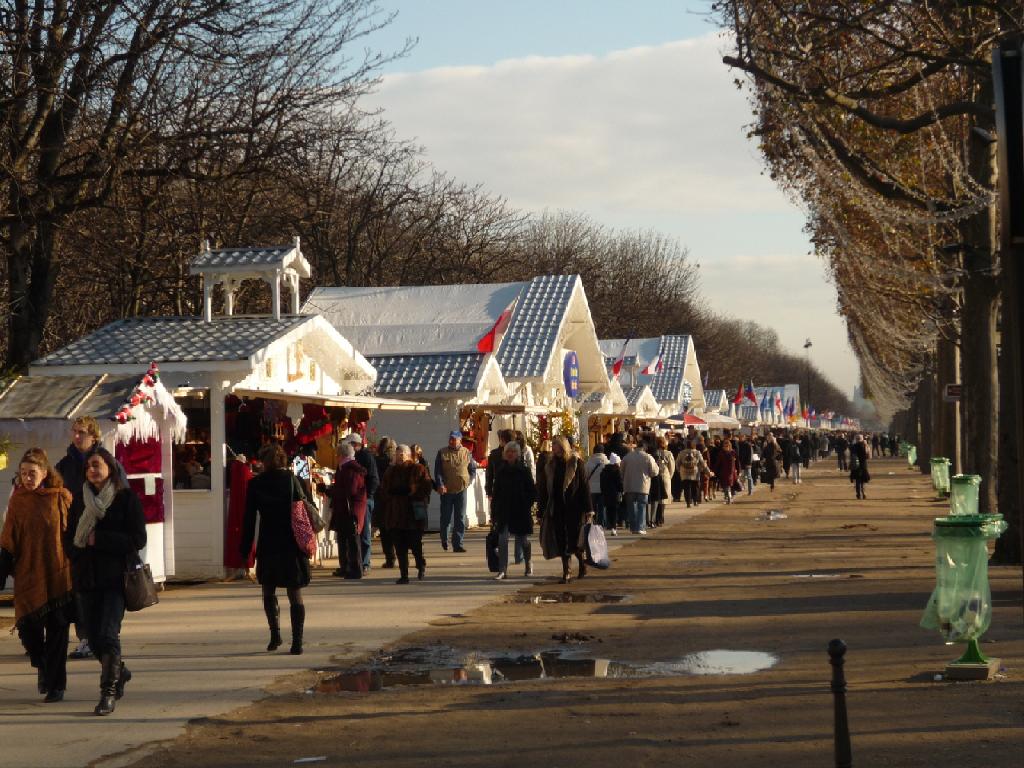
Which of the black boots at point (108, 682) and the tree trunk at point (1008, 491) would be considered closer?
the black boots at point (108, 682)

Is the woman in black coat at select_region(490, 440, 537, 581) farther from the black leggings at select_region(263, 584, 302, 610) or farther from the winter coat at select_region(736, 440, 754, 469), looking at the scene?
the winter coat at select_region(736, 440, 754, 469)

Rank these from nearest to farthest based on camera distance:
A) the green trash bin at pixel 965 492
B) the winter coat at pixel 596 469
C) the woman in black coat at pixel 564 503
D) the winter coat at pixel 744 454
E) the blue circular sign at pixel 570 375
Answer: the woman in black coat at pixel 564 503, the green trash bin at pixel 965 492, the winter coat at pixel 596 469, the blue circular sign at pixel 570 375, the winter coat at pixel 744 454

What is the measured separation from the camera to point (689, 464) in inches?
1543

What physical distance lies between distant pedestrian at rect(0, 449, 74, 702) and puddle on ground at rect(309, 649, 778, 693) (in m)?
1.78

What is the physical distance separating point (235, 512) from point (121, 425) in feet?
9.19

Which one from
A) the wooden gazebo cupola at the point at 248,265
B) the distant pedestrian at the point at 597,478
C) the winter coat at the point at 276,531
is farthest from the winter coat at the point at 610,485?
the winter coat at the point at 276,531

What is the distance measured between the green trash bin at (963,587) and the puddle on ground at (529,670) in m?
1.38

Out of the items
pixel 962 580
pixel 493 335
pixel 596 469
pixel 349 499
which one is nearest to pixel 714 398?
pixel 493 335

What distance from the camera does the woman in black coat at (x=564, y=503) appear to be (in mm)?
19203

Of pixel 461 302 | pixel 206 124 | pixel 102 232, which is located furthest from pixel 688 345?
pixel 206 124

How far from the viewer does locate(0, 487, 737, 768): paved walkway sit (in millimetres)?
9227

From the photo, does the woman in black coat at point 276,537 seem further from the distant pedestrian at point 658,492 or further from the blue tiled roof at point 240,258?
the distant pedestrian at point 658,492

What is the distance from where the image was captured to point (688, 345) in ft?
203

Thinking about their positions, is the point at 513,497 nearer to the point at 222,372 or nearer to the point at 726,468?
the point at 222,372
